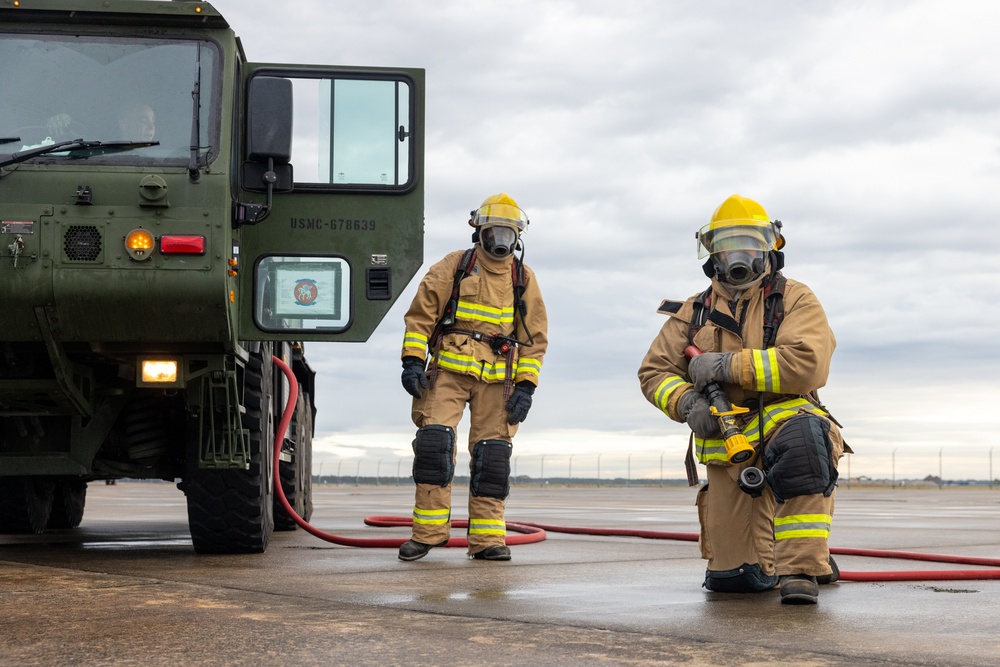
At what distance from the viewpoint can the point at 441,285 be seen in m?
7.16

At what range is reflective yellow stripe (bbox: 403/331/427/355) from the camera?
7.04m

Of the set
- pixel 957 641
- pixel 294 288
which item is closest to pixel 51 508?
pixel 294 288

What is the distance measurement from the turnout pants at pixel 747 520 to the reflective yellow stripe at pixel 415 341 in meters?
2.11

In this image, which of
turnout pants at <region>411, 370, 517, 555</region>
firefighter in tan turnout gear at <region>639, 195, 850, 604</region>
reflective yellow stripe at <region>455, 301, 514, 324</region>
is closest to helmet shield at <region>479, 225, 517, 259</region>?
reflective yellow stripe at <region>455, 301, 514, 324</region>

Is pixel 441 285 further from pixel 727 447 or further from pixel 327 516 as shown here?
pixel 327 516

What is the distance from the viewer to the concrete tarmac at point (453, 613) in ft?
11.4

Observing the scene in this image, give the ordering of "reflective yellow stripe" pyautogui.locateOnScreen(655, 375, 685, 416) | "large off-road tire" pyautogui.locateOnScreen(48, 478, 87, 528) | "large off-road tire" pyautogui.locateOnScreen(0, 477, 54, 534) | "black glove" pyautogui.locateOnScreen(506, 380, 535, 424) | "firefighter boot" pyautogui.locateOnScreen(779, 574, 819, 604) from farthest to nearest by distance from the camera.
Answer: "large off-road tire" pyautogui.locateOnScreen(48, 478, 87, 528) < "large off-road tire" pyautogui.locateOnScreen(0, 477, 54, 534) < "black glove" pyautogui.locateOnScreen(506, 380, 535, 424) < "reflective yellow stripe" pyautogui.locateOnScreen(655, 375, 685, 416) < "firefighter boot" pyautogui.locateOnScreen(779, 574, 819, 604)


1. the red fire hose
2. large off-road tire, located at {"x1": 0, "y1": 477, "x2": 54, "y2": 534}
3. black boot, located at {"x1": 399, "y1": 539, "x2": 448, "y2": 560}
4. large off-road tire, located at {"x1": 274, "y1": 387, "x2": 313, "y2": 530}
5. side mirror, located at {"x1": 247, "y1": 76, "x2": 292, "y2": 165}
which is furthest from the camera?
large off-road tire, located at {"x1": 274, "y1": 387, "x2": 313, "y2": 530}

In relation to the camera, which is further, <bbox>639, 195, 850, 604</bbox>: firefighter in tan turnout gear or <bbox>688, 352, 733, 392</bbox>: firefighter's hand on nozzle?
<bbox>688, 352, 733, 392</bbox>: firefighter's hand on nozzle

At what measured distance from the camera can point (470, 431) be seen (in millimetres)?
7227

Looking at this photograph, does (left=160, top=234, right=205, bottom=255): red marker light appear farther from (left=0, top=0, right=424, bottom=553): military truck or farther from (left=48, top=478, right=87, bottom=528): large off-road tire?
(left=48, top=478, right=87, bottom=528): large off-road tire

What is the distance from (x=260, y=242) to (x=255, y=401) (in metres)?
0.92

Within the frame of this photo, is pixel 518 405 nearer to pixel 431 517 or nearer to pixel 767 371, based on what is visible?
pixel 431 517

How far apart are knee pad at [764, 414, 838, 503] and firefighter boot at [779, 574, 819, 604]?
31 centimetres
